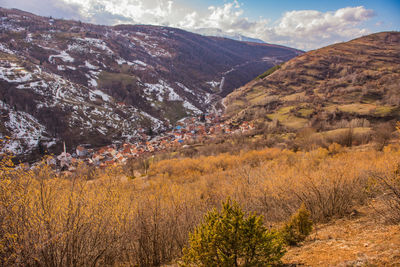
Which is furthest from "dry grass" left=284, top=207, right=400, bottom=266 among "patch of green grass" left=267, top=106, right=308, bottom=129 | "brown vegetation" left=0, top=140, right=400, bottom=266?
"patch of green grass" left=267, top=106, right=308, bottom=129

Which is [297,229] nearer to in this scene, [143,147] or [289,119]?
[143,147]

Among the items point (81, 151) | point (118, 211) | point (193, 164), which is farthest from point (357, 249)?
point (81, 151)

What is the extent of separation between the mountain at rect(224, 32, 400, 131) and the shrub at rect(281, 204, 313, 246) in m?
61.3

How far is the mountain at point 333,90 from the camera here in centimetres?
6906

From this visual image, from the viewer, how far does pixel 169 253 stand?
11258 millimetres

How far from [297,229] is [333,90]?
4283 inches

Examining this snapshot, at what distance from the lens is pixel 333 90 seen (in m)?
95.9

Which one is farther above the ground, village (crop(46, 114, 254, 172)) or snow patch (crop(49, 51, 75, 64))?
snow patch (crop(49, 51, 75, 64))

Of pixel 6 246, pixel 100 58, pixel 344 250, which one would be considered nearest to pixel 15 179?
pixel 6 246

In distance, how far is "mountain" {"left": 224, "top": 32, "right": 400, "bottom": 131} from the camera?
69062mm

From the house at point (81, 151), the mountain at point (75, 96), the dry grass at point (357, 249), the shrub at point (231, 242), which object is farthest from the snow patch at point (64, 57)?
the dry grass at point (357, 249)

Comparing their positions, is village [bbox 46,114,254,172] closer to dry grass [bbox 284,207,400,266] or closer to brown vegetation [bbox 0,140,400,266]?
brown vegetation [bbox 0,140,400,266]

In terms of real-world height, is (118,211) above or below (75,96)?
below

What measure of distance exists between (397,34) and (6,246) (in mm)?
268606
